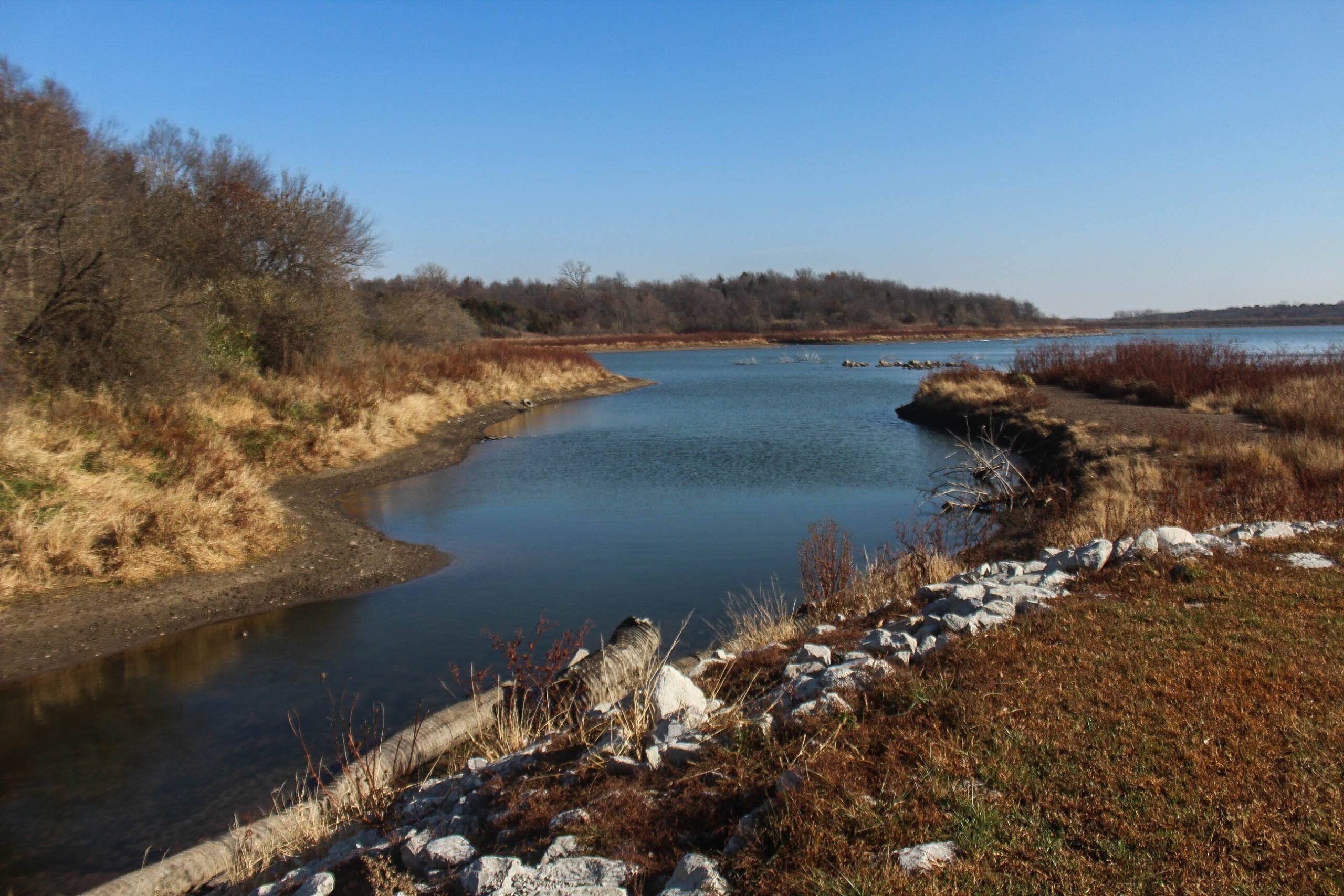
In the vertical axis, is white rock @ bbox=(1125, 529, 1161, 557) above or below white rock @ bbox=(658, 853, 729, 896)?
above

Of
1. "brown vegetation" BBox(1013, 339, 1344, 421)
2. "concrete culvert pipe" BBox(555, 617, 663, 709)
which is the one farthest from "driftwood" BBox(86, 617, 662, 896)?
"brown vegetation" BBox(1013, 339, 1344, 421)

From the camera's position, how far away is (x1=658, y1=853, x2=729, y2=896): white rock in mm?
3271

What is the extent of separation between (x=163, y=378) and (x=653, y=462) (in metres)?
10.4

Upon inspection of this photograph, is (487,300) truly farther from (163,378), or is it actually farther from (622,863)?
(622,863)

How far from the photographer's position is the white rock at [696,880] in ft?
10.7

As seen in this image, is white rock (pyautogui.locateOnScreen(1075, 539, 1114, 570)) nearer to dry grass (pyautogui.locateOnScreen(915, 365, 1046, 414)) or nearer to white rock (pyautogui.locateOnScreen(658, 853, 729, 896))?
white rock (pyautogui.locateOnScreen(658, 853, 729, 896))

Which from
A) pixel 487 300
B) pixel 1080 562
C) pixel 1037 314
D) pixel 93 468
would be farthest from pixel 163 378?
pixel 1037 314

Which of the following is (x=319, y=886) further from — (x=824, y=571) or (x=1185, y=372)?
(x=1185, y=372)

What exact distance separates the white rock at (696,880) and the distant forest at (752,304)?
99680 millimetres

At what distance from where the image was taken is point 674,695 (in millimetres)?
5418

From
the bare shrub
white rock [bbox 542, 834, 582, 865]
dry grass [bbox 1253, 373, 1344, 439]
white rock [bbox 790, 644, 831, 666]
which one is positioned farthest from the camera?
dry grass [bbox 1253, 373, 1344, 439]

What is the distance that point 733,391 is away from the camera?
44438 millimetres

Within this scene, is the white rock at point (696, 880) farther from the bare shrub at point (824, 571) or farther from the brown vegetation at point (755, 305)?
the brown vegetation at point (755, 305)

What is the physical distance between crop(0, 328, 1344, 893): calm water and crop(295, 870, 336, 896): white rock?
2.40 metres
